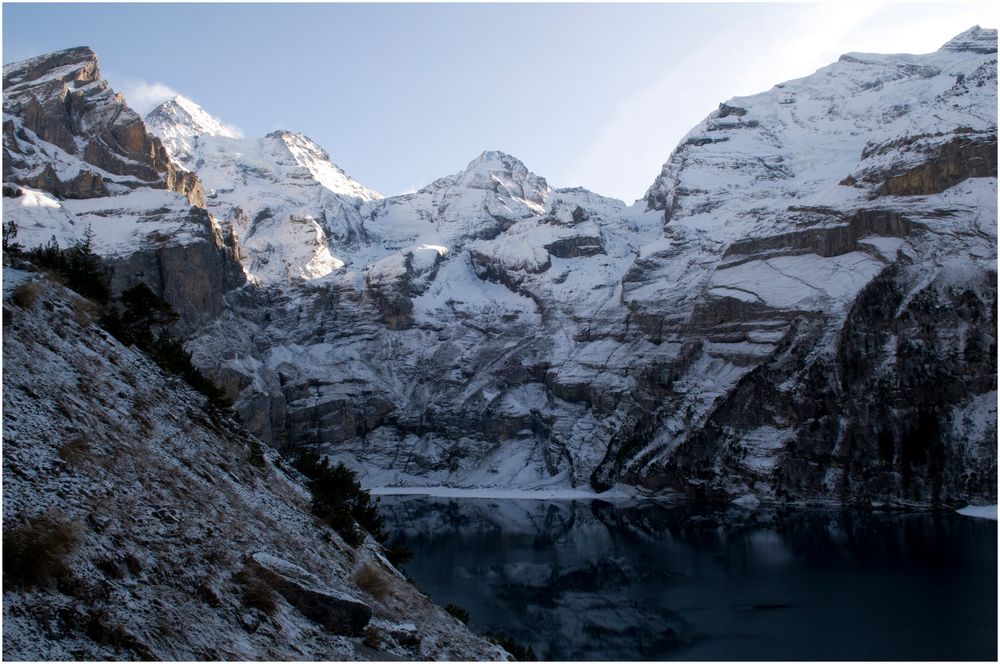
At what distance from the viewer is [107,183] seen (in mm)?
163375

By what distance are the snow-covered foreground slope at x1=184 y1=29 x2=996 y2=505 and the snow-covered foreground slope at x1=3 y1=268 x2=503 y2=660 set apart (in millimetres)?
116245

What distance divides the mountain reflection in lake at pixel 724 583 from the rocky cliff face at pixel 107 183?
242 feet

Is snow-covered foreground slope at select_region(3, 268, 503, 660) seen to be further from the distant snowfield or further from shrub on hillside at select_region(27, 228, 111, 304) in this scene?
the distant snowfield

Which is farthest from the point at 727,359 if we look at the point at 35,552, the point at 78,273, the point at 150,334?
the point at 35,552

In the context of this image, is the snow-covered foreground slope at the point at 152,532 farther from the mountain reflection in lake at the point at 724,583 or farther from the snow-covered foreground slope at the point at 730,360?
the snow-covered foreground slope at the point at 730,360

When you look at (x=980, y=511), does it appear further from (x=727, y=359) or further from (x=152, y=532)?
(x=152, y=532)

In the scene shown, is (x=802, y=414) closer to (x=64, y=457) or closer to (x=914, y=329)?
(x=914, y=329)

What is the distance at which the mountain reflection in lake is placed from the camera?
47.8 metres

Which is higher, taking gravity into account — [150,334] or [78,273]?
[78,273]

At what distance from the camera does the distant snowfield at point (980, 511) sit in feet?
356

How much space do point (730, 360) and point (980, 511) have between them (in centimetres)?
4685

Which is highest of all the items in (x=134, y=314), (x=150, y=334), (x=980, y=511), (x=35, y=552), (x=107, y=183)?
(x=107, y=183)

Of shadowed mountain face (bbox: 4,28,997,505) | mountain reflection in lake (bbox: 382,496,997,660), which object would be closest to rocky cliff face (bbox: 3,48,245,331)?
shadowed mountain face (bbox: 4,28,997,505)

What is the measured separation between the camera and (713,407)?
5586 inches
